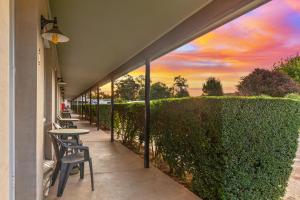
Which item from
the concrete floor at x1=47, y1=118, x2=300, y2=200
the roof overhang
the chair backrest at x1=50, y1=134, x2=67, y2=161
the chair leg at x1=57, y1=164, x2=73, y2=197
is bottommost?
the concrete floor at x1=47, y1=118, x2=300, y2=200

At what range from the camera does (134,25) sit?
430 centimetres

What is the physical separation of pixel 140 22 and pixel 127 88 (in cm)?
3029

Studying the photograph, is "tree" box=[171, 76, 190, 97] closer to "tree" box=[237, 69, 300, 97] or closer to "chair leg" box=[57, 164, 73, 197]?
"tree" box=[237, 69, 300, 97]

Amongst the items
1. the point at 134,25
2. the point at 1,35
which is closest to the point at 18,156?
the point at 1,35

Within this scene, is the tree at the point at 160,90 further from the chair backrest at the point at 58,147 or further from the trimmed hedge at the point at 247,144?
the trimmed hedge at the point at 247,144

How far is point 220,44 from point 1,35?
15.6 feet

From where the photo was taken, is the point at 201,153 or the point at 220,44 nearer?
the point at 201,153

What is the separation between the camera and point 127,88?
3428 centimetres

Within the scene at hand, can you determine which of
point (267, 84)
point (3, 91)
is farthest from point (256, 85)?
point (3, 91)

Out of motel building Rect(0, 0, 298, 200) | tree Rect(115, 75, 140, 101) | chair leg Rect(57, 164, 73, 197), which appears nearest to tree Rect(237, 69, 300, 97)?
motel building Rect(0, 0, 298, 200)

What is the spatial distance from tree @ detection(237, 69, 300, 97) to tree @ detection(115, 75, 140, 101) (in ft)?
92.3

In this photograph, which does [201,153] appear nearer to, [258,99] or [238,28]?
[258,99]

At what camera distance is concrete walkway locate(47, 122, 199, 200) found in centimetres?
399

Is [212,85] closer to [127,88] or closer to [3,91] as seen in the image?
[3,91]
